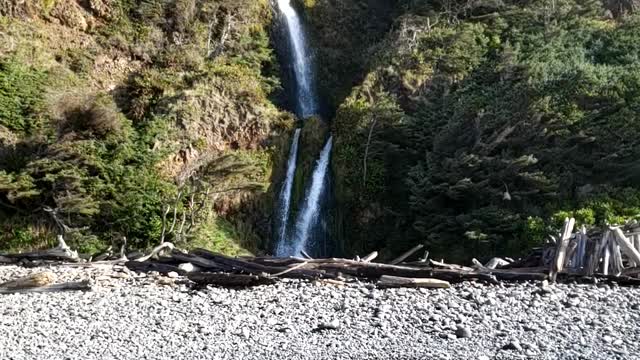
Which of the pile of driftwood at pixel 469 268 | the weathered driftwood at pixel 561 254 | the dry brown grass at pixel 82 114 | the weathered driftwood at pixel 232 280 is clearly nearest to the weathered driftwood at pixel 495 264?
the pile of driftwood at pixel 469 268

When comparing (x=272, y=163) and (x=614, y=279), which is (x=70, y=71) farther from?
(x=614, y=279)

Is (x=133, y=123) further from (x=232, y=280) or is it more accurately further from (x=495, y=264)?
(x=495, y=264)

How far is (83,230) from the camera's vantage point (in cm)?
1644

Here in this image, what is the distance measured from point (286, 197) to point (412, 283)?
13.9 m

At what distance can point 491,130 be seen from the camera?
19.6m

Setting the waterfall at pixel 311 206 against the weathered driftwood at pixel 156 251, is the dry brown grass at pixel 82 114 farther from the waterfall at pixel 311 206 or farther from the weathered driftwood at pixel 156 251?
the weathered driftwood at pixel 156 251

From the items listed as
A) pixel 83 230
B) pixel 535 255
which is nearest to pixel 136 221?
pixel 83 230

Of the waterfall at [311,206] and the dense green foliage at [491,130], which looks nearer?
the dense green foliage at [491,130]

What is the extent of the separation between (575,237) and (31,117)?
16.9 metres

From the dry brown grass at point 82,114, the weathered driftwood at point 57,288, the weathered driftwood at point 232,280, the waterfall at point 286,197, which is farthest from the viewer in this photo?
the waterfall at point 286,197

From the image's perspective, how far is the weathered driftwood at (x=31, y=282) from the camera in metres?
8.30

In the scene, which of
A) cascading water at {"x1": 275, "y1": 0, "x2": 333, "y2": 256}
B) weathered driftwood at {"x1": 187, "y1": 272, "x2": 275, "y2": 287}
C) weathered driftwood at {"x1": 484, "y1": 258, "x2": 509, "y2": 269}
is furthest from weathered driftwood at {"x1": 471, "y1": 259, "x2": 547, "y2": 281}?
cascading water at {"x1": 275, "y1": 0, "x2": 333, "y2": 256}

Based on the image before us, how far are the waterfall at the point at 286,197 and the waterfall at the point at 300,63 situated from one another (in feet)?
9.96

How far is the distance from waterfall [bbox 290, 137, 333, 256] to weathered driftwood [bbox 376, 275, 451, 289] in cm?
1228
